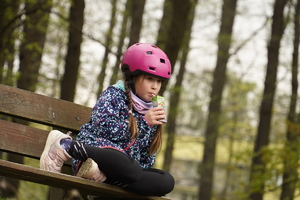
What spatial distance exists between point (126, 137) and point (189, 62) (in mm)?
16403

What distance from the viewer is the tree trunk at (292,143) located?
9383 millimetres

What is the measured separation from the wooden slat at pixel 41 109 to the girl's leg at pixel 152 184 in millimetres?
1019

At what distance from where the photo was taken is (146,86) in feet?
13.2

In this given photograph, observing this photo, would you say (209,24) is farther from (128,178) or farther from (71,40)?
(128,178)

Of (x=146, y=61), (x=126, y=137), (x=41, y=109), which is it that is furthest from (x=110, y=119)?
(x=41, y=109)

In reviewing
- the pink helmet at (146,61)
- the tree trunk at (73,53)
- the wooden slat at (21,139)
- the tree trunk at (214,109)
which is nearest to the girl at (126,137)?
the pink helmet at (146,61)

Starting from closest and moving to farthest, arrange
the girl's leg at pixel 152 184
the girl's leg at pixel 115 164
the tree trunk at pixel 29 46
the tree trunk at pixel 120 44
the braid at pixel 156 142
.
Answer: the girl's leg at pixel 115 164 < the girl's leg at pixel 152 184 < the braid at pixel 156 142 < the tree trunk at pixel 29 46 < the tree trunk at pixel 120 44

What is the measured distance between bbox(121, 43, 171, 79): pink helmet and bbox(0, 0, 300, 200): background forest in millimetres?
1382

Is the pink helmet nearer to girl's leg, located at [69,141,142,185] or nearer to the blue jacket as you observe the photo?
the blue jacket

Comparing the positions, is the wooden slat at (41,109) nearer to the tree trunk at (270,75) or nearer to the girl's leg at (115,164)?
the girl's leg at (115,164)

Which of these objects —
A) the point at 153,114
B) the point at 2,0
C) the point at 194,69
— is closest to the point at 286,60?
the point at 194,69

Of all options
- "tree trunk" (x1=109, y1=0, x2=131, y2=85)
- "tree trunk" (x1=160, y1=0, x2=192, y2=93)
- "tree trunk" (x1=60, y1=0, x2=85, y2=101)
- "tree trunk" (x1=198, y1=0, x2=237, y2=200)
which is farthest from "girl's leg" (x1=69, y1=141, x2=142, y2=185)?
"tree trunk" (x1=198, y1=0, x2=237, y2=200)

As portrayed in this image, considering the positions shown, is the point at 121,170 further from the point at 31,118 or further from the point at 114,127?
the point at 31,118

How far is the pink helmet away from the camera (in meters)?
3.98
